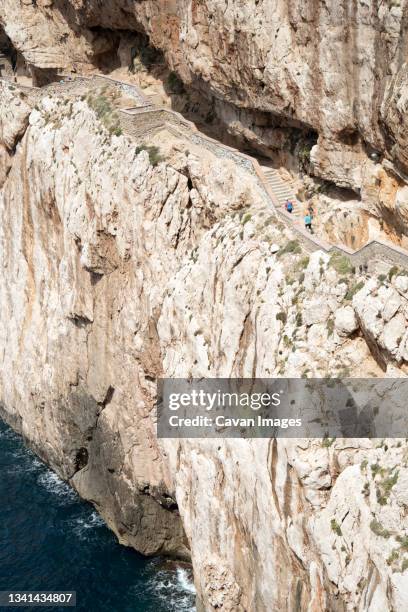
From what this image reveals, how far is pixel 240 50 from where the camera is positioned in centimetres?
3475

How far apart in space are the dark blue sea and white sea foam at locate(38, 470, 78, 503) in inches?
2.4

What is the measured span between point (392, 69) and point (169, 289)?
1412cm

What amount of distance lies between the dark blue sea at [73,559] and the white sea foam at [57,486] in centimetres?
6

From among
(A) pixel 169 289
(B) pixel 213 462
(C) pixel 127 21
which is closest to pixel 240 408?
(B) pixel 213 462

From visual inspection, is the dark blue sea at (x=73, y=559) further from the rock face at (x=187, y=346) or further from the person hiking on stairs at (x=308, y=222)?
the person hiking on stairs at (x=308, y=222)

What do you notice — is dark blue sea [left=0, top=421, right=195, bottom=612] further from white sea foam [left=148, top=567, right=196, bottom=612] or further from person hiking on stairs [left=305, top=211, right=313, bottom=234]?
person hiking on stairs [left=305, top=211, right=313, bottom=234]

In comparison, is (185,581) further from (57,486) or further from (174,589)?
(57,486)

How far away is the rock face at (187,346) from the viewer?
26.3m

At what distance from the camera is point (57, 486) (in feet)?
165

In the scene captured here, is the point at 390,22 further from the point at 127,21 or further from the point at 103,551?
the point at 103,551

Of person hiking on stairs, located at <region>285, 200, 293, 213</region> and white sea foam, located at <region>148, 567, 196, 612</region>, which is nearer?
person hiking on stairs, located at <region>285, 200, 293, 213</region>

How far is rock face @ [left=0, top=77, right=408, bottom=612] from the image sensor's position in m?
26.3

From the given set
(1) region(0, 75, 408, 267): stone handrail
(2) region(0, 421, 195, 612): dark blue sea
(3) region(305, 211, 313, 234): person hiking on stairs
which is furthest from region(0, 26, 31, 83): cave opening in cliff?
(3) region(305, 211, 313, 234): person hiking on stairs

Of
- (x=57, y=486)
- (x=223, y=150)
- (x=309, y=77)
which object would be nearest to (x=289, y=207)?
(x=223, y=150)
